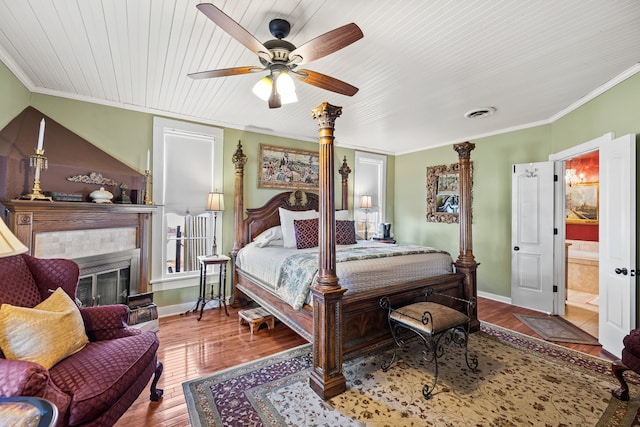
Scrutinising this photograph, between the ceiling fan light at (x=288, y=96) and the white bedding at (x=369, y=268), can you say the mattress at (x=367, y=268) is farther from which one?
the ceiling fan light at (x=288, y=96)

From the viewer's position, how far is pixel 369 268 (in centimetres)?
258

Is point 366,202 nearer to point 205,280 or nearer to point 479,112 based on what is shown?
point 479,112

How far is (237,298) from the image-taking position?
4008mm

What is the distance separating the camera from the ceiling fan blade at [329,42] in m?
1.57

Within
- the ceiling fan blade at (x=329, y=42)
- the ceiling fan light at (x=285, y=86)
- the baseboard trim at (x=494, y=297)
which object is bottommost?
the baseboard trim at (x=494, y=297)

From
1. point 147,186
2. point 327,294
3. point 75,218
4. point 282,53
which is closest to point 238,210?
point 147,186

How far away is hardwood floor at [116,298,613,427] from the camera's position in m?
1.91

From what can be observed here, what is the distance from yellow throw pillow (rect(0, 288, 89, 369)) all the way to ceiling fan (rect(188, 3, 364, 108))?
1.70m

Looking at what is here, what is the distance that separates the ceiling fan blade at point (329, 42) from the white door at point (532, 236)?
144 inches

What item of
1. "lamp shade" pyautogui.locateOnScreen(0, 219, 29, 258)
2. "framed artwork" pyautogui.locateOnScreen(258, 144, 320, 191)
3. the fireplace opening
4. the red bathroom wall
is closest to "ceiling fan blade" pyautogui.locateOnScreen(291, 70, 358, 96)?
"lamp shade" pyautogui.locateOnScreen(0, 219, 29, 258)

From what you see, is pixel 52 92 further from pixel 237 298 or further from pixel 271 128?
pixel 237 298

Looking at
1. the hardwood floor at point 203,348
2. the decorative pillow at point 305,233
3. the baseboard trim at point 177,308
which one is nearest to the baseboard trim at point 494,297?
the hardwood floor at point 203,348

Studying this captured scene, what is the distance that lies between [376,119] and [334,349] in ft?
10.1

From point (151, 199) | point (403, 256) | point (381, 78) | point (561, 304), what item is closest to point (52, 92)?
point (151, 199)
